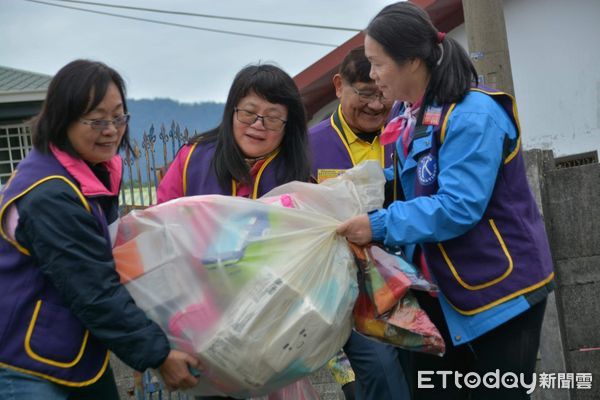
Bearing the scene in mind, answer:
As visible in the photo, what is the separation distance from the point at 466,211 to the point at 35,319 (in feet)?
4.90

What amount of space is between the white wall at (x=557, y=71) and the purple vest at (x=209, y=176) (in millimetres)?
6902

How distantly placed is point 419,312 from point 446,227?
0.34m

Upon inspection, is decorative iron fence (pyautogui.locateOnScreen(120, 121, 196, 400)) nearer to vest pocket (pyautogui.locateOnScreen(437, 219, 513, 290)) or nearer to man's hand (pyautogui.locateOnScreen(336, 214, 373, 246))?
man's hand (pyautogui.locateOnScreen(336, 214, 373, 246))

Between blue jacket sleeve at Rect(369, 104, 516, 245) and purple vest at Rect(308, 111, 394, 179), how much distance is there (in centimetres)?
101

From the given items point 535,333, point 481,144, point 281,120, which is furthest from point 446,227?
point 281,120

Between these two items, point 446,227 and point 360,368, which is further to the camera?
point 360,368

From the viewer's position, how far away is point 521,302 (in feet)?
10.5

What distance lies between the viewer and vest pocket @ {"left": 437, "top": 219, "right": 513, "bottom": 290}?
10.6 feet

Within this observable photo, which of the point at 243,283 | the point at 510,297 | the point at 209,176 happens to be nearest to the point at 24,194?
the point at 243,283

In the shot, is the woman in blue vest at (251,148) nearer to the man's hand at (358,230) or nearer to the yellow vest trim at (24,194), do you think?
the man's hand at (358,230)

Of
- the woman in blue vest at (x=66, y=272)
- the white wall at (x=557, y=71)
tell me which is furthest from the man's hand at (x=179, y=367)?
the white wall at (x=557, y=71)

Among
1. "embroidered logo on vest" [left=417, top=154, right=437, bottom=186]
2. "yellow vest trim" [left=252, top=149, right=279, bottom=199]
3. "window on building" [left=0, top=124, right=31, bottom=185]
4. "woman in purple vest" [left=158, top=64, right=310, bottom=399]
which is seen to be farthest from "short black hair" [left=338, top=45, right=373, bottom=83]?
"window on building" [left=0, top=124, right=31, bottom=185]

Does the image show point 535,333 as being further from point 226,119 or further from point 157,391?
point 157,391

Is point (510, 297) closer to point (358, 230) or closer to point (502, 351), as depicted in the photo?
point (502, 351)
